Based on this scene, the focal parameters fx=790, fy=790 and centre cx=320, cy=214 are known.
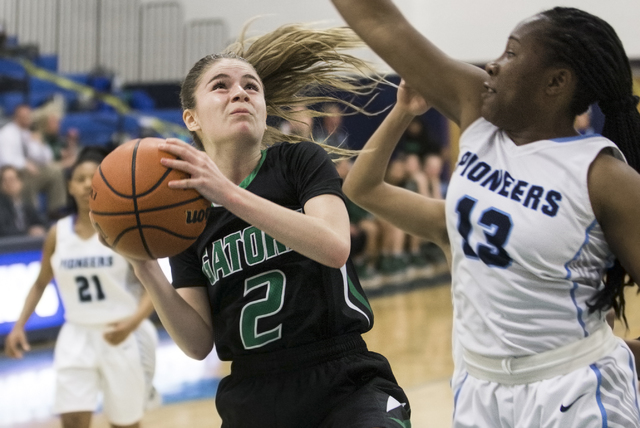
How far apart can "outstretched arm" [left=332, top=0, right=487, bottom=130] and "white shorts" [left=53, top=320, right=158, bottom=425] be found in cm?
312

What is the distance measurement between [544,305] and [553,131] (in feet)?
1.49

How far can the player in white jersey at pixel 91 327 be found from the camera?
4566 millimetres

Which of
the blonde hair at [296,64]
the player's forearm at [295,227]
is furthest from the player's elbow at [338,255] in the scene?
the blonde hair at [296,64]

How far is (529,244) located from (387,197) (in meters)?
0.71

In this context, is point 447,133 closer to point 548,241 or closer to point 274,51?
A: point 274,51

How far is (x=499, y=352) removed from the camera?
2039mm

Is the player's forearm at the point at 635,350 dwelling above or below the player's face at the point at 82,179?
above

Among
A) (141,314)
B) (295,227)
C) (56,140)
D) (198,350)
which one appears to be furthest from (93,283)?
(56,140)

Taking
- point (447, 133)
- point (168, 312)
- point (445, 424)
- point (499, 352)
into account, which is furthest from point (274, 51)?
point (447, 133)

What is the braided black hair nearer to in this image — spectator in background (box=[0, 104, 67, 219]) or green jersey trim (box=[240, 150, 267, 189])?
green jersey trim (box=[240, 150, 267, 189])

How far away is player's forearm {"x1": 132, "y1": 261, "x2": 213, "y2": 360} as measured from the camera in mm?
→ 2602

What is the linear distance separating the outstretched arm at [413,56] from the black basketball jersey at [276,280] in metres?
0.61

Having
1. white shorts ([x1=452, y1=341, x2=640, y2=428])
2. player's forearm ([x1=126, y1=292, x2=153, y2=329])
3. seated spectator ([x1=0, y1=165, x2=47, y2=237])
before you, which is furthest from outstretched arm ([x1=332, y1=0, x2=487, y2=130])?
seated spectator ([x1=0, y1=165, x2=47, y2=237])

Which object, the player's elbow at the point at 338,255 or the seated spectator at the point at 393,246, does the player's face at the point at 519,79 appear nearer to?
the player's elbow at the point at 338,255
